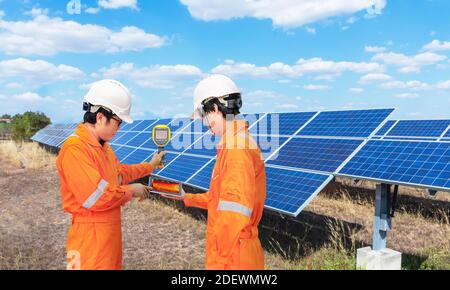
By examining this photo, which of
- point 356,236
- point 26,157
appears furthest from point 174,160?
point 26,157

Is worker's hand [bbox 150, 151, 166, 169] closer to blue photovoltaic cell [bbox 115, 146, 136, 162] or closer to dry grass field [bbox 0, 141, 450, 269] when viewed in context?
dry grass field [bbox 0, 141, 450, 269]

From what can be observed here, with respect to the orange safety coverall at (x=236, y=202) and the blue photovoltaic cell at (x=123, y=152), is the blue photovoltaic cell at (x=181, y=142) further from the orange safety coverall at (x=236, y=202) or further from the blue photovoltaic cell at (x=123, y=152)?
the orange safety coverall at (x=236, y=202)

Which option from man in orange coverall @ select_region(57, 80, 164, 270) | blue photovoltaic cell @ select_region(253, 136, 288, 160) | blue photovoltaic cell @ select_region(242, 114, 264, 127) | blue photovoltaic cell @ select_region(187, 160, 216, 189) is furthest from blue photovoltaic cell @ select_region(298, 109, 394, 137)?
man in orange coverall @ select_region(57, 80, 164, 270)

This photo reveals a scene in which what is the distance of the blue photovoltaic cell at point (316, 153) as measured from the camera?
689 centimetres

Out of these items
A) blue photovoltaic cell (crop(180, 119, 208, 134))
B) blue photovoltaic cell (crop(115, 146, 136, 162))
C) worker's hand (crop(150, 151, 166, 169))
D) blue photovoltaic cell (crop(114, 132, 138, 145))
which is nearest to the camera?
worker's hand (crop(150, 151, 166, 169))

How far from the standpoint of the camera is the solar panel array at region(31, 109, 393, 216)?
6.47m

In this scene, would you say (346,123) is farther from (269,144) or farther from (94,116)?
(94,116)

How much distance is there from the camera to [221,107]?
3164 millimetres

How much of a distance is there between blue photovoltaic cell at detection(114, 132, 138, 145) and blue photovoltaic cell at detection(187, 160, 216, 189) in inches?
265

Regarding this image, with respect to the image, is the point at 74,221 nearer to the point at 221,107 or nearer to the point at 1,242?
the point at 221,107

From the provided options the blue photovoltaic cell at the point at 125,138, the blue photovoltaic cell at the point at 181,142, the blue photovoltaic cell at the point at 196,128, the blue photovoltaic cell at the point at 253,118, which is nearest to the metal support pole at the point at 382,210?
the blue photovoltaic cell at the point at 253,118

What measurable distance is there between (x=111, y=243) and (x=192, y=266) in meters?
3.17

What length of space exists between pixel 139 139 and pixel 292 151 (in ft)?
24.8

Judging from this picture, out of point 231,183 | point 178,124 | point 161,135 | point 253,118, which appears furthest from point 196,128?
point 231,183
